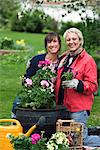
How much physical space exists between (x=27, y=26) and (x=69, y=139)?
26.1 m

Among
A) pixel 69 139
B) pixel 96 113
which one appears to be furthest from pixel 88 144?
pixel 96 113

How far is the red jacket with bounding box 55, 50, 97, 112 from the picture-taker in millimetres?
6184

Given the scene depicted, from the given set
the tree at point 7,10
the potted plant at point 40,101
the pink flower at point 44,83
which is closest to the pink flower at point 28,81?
the potted plant at point 40,101

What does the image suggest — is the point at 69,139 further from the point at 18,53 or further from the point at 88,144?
the point at 18,53

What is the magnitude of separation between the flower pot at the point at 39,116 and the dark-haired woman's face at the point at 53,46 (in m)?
0.75

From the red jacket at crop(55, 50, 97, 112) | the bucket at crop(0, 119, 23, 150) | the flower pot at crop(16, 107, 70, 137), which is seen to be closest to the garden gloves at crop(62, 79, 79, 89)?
the red jacket at crop(55, 50, 97, 112)

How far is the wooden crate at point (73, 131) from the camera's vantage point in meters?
5.82

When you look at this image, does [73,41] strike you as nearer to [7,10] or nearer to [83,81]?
[83,81]

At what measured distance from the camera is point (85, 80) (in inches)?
244

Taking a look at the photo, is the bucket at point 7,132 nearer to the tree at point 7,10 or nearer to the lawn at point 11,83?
the lawn at point 11,83

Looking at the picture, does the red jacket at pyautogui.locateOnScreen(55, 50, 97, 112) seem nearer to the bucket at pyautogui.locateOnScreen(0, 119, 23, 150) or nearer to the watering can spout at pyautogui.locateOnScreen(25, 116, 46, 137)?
the watering can spout at pyautogui.locateOnScreen(25, 116, 46, 137)

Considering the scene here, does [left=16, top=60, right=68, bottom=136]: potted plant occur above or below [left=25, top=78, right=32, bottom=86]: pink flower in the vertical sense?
below

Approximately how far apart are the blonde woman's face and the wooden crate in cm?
85

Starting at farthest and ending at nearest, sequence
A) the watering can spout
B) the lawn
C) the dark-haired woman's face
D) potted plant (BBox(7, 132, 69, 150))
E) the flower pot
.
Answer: the lawn < the dark-haired woman's face < the flower pot < the watering can spout < potted plant (BBox(7, 132, 69, 150))
